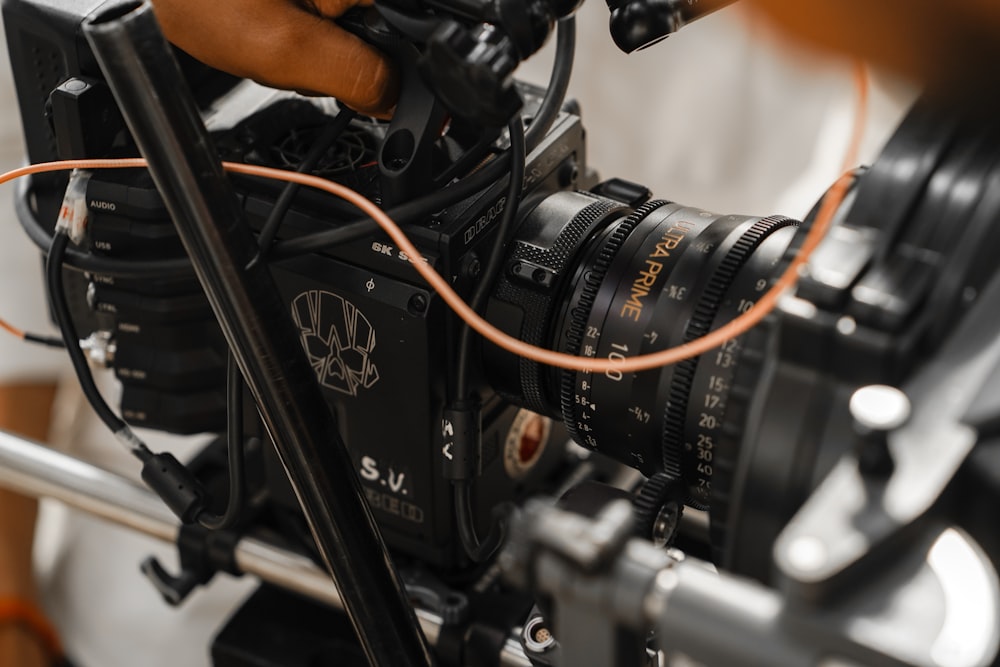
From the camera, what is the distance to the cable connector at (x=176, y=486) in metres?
0.58

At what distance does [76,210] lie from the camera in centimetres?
60

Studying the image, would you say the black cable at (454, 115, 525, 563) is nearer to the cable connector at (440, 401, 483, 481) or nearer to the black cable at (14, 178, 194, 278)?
the cable connector at (440, 401, 483, 481)

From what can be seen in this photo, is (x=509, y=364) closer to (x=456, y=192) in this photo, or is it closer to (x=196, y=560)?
(x=456, y=192)

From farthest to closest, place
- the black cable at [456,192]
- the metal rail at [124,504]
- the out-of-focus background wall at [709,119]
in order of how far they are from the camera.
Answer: the out-of-focus background wall at [709,119] → the metal rail at [124,504] → the black cable at [456,192]

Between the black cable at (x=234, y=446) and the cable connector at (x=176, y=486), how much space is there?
0.01 m

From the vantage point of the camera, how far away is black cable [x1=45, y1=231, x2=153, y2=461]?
59cm

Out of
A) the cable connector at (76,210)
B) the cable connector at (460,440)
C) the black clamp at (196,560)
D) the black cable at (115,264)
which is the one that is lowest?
the black clamp at (196,560)

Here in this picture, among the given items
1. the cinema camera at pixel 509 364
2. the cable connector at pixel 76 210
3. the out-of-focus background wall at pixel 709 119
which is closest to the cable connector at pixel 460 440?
the cinema camera at pixel 509 364

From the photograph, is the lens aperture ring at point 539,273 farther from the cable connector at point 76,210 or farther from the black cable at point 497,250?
the cable connector at point 76,210

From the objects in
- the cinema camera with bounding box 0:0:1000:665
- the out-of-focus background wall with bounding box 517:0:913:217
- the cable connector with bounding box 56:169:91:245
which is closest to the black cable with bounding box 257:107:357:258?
the cinema camera with bounding box 0:0:1000:665

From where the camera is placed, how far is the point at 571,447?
2.47ft

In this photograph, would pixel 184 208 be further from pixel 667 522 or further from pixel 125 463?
pixel 125 463

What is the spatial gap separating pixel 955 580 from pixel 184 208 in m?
0.30

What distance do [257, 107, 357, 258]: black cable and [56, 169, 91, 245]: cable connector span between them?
103mm
